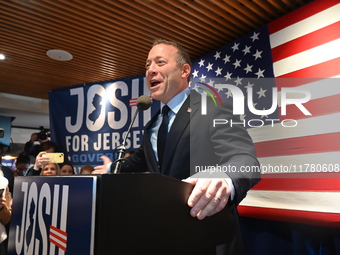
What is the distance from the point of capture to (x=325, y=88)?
233 centimetres

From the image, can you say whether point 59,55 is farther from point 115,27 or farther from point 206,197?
point 206,197

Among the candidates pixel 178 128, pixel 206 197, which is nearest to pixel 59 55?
pixel 178 128

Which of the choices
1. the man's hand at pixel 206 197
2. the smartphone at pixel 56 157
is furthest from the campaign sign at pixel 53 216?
the smartphone at pixel 56 157

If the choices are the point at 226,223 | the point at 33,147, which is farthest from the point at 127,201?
the point at 33,147

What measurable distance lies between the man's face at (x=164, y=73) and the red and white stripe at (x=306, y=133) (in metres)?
1.63

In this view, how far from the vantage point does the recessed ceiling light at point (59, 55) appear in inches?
154

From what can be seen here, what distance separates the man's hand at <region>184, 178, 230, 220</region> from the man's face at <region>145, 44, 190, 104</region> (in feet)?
2.14

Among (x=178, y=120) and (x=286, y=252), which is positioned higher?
(x=178, y=120)

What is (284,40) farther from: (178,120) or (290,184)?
(178,120)

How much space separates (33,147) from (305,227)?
18.1 feet

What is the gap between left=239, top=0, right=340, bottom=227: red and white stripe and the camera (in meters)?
2.25

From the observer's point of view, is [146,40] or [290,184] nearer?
[290,184]

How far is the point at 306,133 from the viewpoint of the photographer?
2.43 metres

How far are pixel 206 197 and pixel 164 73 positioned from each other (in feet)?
2.37
